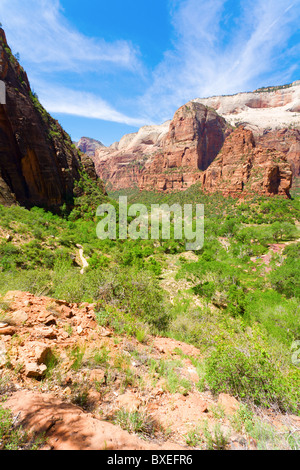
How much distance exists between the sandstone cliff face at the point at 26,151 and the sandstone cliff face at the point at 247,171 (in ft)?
159

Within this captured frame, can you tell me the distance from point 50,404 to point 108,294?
4723 mm

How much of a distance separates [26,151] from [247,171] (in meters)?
55.7

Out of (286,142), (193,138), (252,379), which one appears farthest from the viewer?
(286,142)

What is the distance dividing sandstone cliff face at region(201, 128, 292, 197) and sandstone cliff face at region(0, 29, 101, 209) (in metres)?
48.4

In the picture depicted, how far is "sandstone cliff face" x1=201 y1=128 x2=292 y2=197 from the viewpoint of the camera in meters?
48.8

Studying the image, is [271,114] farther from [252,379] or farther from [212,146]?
[252,379]

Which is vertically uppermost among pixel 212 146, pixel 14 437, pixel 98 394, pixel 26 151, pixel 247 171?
pixel 212 146

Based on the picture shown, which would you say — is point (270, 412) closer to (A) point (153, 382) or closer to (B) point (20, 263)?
(A) point (153, 382)

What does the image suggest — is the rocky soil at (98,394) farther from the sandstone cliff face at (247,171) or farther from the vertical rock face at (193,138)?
the vertical rock face at (193,138)

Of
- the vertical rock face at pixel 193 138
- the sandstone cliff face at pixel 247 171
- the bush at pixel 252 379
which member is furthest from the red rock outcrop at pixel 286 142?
the bush at pixel 252 379

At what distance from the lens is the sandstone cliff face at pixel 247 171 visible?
160ft

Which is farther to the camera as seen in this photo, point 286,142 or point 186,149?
point 286,142

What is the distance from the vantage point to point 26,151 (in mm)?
22984

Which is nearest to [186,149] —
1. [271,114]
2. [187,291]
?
[271,114]
